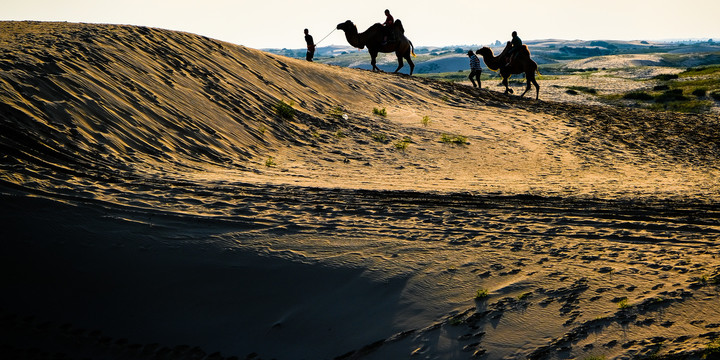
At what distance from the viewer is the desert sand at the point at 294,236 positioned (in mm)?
5176

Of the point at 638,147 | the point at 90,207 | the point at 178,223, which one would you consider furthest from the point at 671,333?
the point at 638,147

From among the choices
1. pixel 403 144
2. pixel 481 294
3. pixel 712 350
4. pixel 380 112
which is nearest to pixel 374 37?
pixel 380 112

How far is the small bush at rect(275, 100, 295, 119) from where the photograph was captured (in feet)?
41.1

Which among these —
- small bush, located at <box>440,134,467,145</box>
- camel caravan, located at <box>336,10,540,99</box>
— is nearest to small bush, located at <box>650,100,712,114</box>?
camel caravan, located at <box>336,10,540,99</box>

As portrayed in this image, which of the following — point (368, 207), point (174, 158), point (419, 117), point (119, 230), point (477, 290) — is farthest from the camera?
point (419, 117)

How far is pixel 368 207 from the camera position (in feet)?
25.2

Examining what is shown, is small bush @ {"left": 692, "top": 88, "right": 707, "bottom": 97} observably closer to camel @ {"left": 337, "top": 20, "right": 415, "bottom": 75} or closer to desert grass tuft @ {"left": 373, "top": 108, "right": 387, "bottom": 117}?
camel @ {"left": 337, "top": 20, "right": 415, "bottom": 75}

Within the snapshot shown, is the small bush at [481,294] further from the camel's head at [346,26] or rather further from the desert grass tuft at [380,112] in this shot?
the camel's head at [346,26]

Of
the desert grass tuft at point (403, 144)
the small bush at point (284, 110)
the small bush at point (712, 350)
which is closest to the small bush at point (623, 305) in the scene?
the small bush at point (712, 350)

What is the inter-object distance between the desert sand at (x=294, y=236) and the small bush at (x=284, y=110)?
53 cm

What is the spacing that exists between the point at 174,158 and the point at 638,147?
34.5 feet

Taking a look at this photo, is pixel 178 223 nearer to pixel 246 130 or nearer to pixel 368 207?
pixel 368 207

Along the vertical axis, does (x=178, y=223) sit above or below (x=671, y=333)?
above

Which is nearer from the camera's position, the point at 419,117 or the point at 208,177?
the point at 208,177
